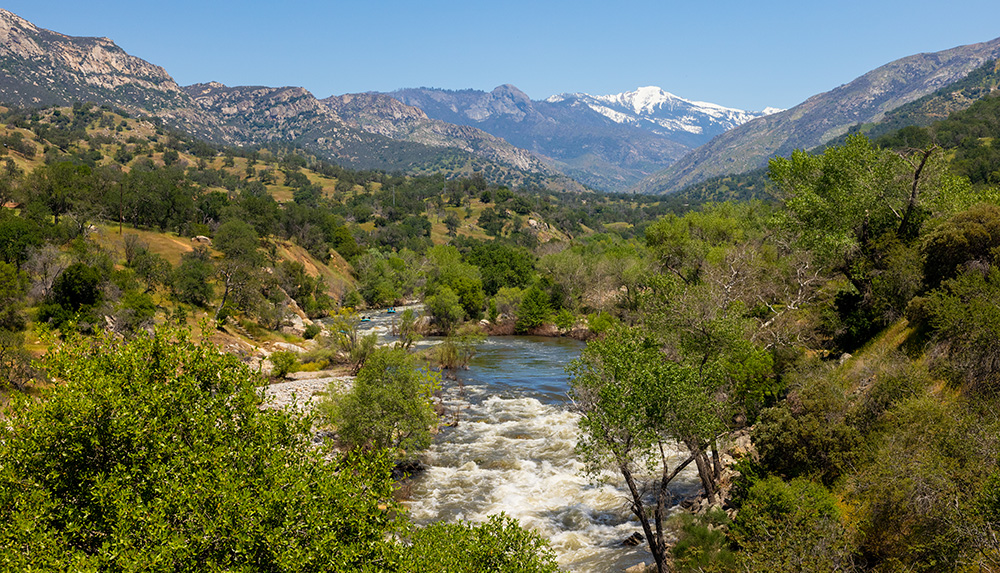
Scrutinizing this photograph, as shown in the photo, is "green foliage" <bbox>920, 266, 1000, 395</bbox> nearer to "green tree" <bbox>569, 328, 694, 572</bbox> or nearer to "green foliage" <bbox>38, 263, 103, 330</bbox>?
"green tree" <bbox>569, 328, 694, 572</bbox>

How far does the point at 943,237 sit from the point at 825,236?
7915 millimetres

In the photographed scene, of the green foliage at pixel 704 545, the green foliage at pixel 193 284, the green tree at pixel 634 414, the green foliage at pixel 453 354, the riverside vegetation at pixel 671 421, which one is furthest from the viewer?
→ the green foliage at pixel 193 284

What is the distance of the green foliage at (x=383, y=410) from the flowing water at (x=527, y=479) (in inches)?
107

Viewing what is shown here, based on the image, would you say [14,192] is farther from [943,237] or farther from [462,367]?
[943,237]

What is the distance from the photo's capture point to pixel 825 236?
Result: 33.8m

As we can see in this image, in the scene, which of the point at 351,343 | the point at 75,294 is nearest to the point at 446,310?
the point at 351,343

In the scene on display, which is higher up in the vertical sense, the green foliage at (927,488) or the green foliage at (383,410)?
the green foliage at (927,488)

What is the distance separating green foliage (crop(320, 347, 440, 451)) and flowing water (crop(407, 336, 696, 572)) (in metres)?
2.71

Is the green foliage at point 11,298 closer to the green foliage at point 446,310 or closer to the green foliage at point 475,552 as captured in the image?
the green foliage at point 475,552

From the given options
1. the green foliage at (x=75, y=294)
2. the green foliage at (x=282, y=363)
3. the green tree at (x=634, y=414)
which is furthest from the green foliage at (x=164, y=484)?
the green foliage at (x=75, y=294)

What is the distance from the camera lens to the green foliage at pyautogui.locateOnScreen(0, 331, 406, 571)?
385 inches

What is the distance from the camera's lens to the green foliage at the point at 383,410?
29078 mm

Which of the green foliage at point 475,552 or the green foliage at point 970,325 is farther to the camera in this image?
the green foliage at point 970,325

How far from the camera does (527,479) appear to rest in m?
30.2
